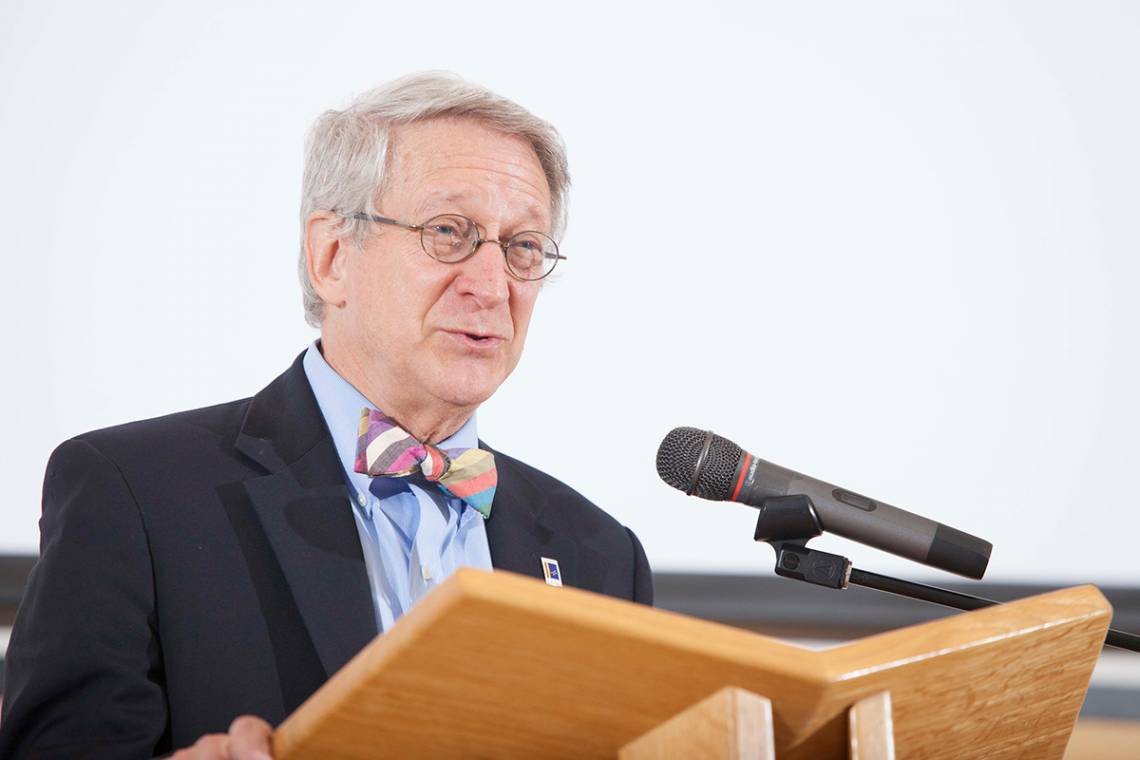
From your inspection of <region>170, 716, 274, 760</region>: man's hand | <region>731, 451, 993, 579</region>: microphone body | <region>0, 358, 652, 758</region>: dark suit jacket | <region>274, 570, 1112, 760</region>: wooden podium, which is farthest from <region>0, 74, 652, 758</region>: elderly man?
<region>274, 570, 1112, 760</region>: wooden podium

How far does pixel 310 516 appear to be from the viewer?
6.54 feet

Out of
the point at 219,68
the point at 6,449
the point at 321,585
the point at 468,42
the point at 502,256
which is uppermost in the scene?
the point at 468,42

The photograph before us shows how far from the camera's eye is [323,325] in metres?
2.39

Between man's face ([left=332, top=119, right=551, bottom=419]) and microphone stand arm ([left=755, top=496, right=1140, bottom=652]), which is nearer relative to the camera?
microphone stand arm ([left=755, top=496, right=1140, bottom=652])

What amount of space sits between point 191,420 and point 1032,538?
2118 millimetres

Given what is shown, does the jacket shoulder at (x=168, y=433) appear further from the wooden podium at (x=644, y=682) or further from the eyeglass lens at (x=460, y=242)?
the wooden podium at (x=644, y=682)

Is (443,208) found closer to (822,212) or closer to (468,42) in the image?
(468,42)

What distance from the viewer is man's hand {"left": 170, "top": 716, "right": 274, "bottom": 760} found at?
3.43 feet

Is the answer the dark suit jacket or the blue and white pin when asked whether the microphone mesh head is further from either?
the blue and white pin

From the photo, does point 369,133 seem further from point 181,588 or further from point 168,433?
point 181,588

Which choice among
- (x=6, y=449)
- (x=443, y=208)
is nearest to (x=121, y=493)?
(x=443, y=208)

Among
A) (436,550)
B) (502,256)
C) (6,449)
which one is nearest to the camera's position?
(436,550)

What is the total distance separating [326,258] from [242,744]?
142cm

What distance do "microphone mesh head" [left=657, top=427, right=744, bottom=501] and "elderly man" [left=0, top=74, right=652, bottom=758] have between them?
592 mm
